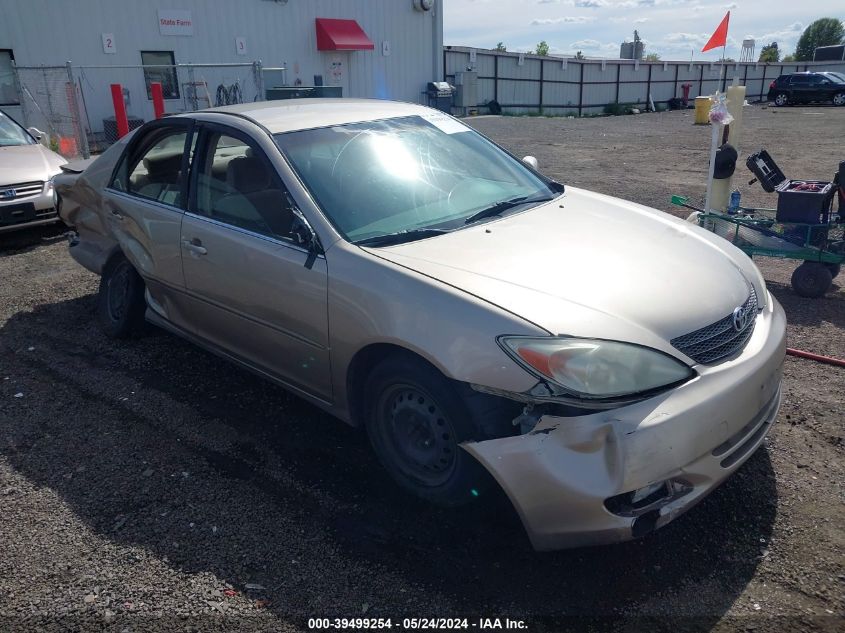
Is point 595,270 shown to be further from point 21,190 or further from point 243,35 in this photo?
point 243,35

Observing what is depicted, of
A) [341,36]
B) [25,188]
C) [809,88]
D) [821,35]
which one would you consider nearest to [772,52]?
[821,35]

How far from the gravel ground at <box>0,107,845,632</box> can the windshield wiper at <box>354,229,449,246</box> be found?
1.12 metres

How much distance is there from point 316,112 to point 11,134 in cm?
A: 719

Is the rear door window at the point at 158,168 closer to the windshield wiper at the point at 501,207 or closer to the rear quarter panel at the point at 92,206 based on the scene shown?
the rear quarter panel at the point at 92,206

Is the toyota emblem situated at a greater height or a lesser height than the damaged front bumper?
greater

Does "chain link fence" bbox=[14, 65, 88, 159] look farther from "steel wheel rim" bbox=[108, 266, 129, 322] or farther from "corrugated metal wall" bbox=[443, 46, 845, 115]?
"corrugated metal wall" bbox=[443, 46, 845, 115]

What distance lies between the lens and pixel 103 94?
1714 centimetres

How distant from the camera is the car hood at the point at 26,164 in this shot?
793 centimetres

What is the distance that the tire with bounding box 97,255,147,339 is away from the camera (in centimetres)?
476

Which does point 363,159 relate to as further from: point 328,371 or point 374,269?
point 328,371

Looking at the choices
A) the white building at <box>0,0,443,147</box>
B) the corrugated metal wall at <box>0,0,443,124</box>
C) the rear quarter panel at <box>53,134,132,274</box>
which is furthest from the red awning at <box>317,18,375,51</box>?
the rear quarter panel at <box>53,134,132,274</box>

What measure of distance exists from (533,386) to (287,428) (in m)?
1.80

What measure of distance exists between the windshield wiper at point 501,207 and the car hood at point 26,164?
670cm

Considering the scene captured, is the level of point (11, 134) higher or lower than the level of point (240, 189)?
lower
